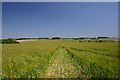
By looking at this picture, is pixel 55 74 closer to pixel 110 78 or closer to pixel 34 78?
pixel 34 78

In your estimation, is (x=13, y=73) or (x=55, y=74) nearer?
(x=13, y=73)

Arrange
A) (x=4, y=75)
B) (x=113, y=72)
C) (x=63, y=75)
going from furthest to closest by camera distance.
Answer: (x=63, y=75)
(x=113, y=72)
(x=4, y=75)

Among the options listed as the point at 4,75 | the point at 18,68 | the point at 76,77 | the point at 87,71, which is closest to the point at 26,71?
the point at 18,68

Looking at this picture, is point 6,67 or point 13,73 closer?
point 13,73

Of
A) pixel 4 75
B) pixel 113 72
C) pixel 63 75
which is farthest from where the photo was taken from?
pixel 63 75

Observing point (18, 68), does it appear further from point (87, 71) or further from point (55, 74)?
point (87, 71)

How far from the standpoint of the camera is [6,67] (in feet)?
23.1

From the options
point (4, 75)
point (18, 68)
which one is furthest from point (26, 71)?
point (4, 75)

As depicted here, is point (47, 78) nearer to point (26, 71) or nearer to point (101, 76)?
point (26, 71)

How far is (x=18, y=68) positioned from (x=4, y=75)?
3.09 feet

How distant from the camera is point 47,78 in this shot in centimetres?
673

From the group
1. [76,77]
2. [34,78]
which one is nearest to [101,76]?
[76,77]

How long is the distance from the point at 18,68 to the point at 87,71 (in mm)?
2246

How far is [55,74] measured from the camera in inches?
294
